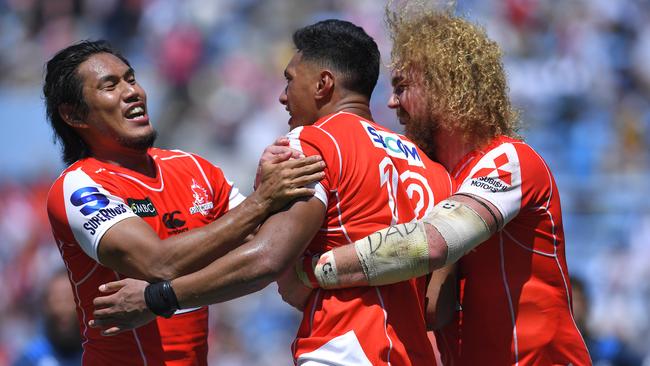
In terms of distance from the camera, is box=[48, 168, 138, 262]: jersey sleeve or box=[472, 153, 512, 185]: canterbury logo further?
box=[48, 168, 138, 262]: jersey sleeve

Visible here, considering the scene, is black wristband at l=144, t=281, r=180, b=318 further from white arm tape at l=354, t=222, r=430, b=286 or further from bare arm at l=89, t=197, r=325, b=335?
white arm tape at l=354, t=222, r=430, b=286

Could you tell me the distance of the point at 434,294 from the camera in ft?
14.5

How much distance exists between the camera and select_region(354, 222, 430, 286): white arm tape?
3.96 metres

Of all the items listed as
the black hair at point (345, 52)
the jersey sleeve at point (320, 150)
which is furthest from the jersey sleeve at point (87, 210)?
the black hair at point (345, 52)

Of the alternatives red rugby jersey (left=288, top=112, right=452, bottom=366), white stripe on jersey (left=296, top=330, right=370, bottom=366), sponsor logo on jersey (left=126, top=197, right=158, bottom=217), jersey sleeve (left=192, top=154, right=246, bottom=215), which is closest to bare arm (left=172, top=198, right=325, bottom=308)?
red rugby jersey (left=288, top=112, right=452, bottom=366)

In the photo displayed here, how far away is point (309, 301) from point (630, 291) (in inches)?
304

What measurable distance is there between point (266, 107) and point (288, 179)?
30.7 ft

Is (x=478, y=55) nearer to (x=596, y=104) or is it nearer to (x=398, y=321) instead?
(x=398, y=321)

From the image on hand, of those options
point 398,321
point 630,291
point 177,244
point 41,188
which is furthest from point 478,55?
point 41,188

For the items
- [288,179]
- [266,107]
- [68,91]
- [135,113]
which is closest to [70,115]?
[68,91]

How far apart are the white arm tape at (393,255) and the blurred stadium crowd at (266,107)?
6.76 meters

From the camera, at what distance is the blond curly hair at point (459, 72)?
14.6ft

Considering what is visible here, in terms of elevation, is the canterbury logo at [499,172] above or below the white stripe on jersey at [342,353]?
above

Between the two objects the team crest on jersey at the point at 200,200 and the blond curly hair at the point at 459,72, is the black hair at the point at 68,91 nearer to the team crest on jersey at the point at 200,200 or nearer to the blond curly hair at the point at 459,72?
the team crest on jersey at the point at 200,200
